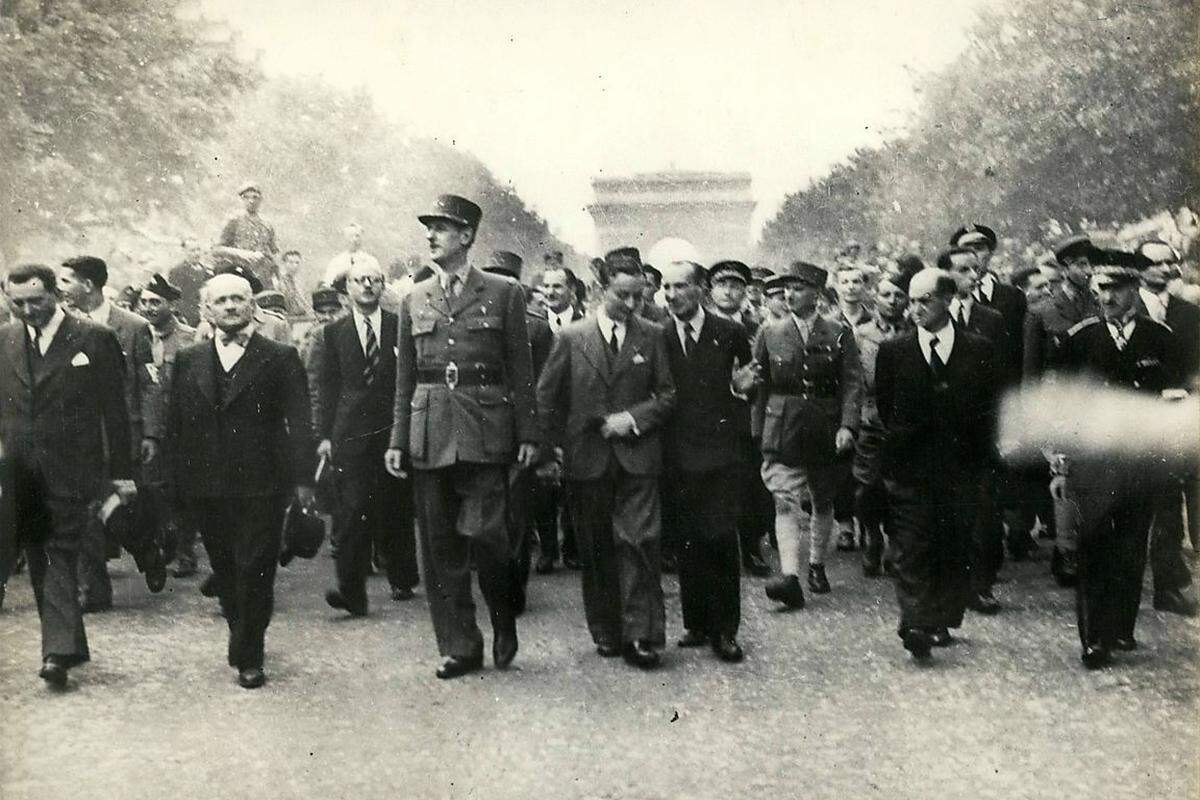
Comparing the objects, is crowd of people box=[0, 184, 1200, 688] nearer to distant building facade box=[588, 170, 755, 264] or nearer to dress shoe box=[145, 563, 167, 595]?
dress shoe box=[145, 563, 167, 595]

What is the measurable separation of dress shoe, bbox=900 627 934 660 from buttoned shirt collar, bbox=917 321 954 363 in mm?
1402

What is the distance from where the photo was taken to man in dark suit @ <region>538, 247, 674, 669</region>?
656cm

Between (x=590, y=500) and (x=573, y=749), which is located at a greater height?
(x=590, y=500)

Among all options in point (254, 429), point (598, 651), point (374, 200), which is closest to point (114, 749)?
point (254, 429)

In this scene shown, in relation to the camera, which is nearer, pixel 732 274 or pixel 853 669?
pixel 853 669

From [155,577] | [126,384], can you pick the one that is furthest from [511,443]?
[155,577]

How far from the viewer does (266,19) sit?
661 centimetres

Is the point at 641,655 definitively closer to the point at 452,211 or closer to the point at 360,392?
the point at 452,211

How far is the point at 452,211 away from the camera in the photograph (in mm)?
6410

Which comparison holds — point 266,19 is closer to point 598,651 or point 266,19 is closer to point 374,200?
→ point 374,200

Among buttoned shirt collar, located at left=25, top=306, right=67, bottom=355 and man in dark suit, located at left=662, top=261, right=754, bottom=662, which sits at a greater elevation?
buttoned shirt collar, located at left=25, top=306, right=67, bottom=355

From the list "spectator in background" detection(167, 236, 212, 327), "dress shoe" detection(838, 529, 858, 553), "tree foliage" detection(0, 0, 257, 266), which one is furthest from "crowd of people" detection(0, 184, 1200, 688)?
"dress shoe" detection(838, 529, 858, 553)

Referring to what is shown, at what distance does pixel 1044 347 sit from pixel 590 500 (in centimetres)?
325

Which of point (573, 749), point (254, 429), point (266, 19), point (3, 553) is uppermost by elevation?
point (266, 19)
